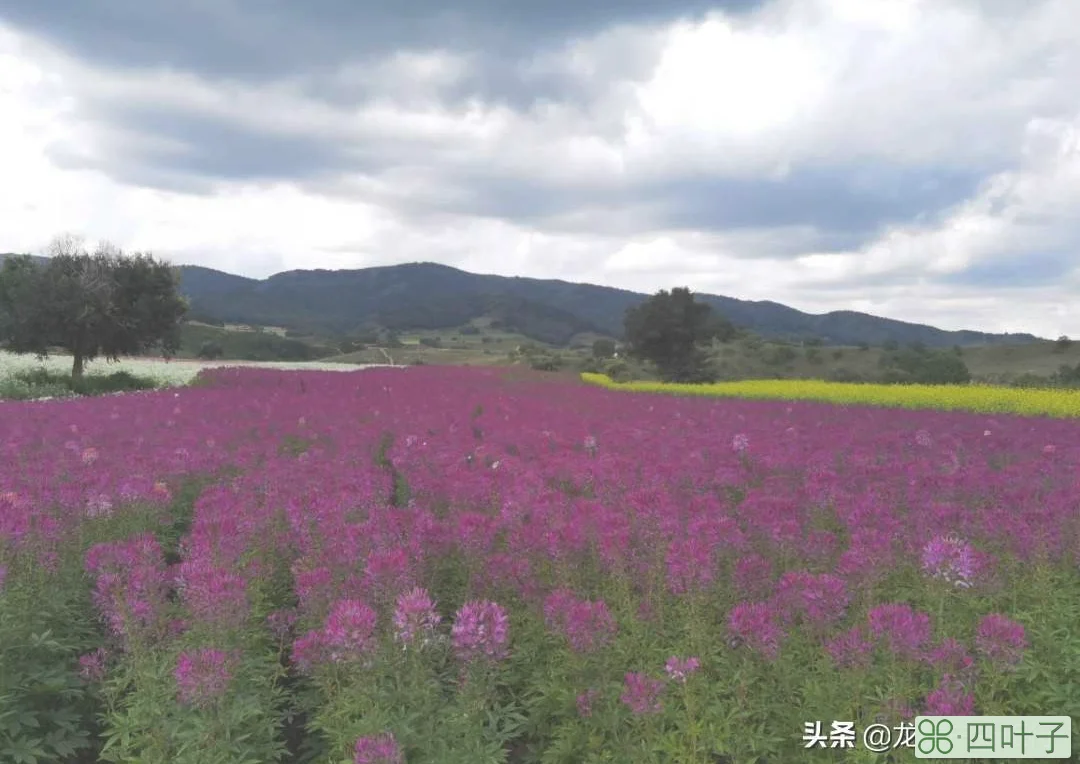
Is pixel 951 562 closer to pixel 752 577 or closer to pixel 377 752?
pixel 752 577

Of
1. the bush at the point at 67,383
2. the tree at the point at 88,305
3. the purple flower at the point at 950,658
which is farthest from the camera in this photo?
the tree at the point at 88,305

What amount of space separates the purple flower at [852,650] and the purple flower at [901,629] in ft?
0.25

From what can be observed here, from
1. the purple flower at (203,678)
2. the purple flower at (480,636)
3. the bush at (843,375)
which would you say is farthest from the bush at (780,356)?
the purple flower at (203,678)

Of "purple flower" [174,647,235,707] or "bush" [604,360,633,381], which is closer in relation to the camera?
"purple flower" [174,647,235,707]

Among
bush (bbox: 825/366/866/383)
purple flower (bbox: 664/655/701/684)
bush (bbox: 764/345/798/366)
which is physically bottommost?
purple flower (bbox: 664/655/701/684)

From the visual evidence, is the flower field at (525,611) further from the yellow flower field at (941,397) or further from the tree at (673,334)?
the tree at (673,334)

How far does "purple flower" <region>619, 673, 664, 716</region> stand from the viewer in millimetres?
3502

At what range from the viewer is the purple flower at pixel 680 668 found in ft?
11.9

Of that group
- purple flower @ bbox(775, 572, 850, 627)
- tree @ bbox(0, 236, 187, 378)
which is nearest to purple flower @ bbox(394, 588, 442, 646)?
purple flower @ bbox(775, 572, 850, 627)

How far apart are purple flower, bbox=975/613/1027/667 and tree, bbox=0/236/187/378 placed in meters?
37.7

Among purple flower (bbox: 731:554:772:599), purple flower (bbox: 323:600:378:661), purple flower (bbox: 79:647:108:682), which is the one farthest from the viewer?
purple flower (bbox: 79:647:108:682)

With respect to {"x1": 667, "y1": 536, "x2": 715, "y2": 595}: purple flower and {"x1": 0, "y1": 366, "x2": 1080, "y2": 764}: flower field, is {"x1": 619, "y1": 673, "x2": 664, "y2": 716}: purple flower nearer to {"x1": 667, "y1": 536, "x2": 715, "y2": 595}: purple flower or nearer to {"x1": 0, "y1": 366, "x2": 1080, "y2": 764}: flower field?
{"x1": 0, "y1": 366, "x2": 1080, "y2": 764}: flower field

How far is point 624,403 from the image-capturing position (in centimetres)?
1691

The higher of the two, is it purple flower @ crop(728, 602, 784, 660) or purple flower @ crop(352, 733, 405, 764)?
purple flower @ crop(728, 602, 784, 660)
